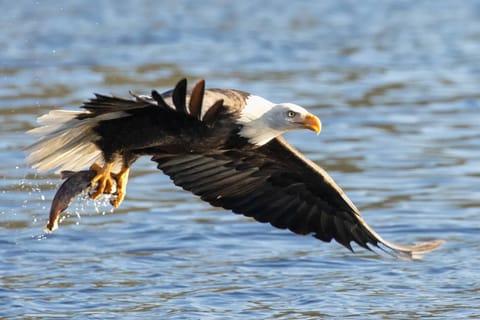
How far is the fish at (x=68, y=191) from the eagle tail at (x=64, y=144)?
0.09 metres

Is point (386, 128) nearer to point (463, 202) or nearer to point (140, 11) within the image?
point (463, 202)

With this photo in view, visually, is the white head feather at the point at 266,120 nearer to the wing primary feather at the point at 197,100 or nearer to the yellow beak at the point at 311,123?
the yellow beak at the point at 311,123

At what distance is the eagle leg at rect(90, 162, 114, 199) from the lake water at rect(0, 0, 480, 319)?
1.94 ft

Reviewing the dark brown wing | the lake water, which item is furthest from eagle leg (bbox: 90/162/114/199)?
the lake water

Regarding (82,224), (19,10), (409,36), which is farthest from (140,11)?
(82,224)

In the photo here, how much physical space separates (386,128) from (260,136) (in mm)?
5398

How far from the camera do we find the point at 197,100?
538 centimetres

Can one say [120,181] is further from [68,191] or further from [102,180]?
[68,191]

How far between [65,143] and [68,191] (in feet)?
0.82

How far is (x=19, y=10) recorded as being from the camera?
57.9ft

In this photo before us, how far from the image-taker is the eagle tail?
604 cm

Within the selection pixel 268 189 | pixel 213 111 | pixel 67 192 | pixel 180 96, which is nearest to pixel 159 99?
pixel 180 96

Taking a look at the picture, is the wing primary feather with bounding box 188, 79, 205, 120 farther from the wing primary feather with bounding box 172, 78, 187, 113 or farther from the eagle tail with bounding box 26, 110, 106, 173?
the eagle tail with bounding box 26, 110, 106, 173

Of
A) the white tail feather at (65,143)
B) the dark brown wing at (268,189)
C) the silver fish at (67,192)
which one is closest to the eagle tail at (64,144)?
the white tail feather at (65,143)
